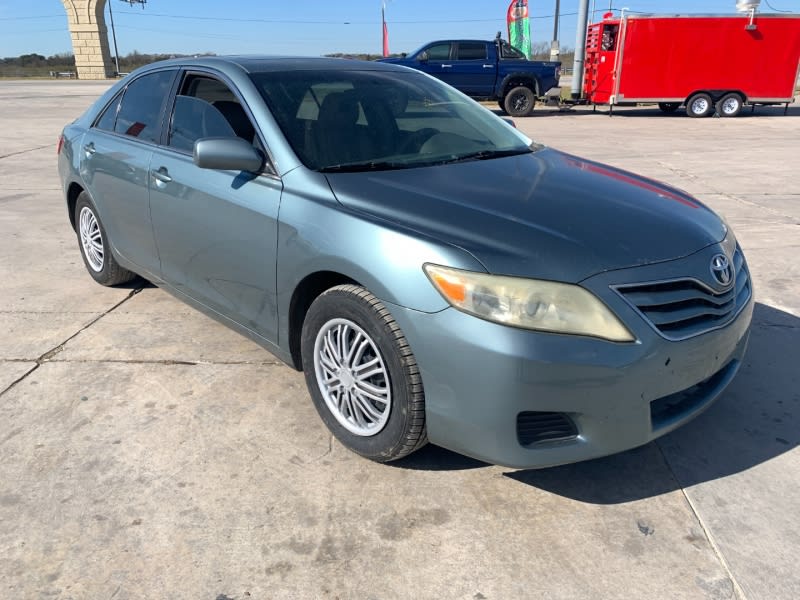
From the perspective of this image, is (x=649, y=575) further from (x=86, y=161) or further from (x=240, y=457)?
(x=86, y=161)

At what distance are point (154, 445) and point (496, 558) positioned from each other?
5.19 feet

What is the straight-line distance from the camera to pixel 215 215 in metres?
3.18

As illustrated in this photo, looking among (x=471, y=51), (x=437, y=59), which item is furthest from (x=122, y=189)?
(x=471, y=51)

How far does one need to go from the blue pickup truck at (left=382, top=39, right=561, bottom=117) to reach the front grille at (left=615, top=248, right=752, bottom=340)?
53.8ft

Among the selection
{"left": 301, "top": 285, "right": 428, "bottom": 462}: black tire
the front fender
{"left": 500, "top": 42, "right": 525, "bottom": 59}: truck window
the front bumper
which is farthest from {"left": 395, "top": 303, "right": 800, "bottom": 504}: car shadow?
{"left": 500, "top": 42, "right": 525, "bottom": 59}: truck window

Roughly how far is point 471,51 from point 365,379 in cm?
1726

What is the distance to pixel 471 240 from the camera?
231 centimetres

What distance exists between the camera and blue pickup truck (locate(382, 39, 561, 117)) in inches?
710

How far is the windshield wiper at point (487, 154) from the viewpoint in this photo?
326 cm

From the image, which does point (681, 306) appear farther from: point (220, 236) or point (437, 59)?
point (437, 59)

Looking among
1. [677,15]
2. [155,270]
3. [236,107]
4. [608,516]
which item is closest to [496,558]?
[608,516]

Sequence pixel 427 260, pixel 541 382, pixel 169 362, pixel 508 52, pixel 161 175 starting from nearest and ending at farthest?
pixel 541 382
pixel 427 260
pixel 161 175
pixel 169 362
pixel 508 52

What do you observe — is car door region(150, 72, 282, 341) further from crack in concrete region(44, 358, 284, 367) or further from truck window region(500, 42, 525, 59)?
truck window region(500, 42, 525, 59)

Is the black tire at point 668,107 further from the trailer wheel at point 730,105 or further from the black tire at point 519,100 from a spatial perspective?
the black tire at point 519,100
